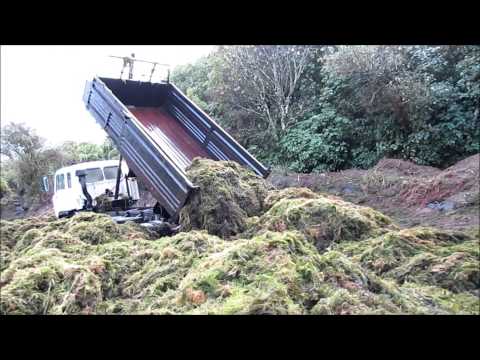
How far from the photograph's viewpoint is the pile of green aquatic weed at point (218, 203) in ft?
12.3

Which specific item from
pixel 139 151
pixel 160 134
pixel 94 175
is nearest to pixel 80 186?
pixel 94 175

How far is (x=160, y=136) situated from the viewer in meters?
5.50

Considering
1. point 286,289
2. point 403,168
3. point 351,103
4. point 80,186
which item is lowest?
point 286,289

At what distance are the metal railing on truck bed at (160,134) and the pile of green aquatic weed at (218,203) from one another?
0.13 m

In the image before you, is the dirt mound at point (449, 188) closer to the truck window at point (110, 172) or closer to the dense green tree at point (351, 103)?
the dense green tree at point (351, 103)

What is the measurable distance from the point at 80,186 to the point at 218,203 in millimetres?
3515

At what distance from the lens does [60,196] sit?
6.61 meters

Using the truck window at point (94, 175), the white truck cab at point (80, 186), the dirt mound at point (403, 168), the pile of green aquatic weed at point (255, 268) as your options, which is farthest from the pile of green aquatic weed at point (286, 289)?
the truck window at point (94, 175)

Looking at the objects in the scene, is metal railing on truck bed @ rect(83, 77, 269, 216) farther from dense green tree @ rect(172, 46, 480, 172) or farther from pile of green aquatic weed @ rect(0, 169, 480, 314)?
dense green tree @ rect(172, 46, 480, 172)

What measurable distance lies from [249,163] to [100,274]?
2454mm

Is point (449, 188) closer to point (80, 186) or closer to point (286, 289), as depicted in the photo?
point (286, 289)
